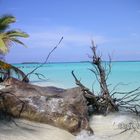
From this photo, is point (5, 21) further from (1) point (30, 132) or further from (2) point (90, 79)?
(2) point (90, 79)

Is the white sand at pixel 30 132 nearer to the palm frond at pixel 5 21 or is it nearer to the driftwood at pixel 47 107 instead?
the driftwood at pixel 47 107

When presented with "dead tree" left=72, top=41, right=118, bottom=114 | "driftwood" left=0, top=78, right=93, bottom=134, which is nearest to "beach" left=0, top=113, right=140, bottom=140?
Result: "driftwood" left=0, top=78, right=93, bottom=134

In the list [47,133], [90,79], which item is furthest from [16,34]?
[90,79]

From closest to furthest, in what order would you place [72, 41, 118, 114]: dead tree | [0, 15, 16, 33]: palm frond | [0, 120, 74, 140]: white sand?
[0, 120, 74, 140]: white sand → [72, 41, 118, 114]: dead tree → [0, 15, 16, 33]: palm frond

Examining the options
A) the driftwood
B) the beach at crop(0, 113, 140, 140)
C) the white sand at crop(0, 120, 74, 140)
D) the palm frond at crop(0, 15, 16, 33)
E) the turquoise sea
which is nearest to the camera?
the white sand at crop(0, 120, 74, 140)

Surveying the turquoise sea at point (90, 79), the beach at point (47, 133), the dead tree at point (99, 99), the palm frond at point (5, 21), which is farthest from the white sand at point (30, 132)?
the palm frond at point (5, 21)

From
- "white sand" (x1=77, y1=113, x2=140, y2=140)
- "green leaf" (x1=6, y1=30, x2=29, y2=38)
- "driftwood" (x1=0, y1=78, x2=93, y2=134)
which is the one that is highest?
"green leaf" (x1=6, y1=30, x2=29, y2=38)

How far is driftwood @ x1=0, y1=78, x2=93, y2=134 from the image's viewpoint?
7324 mm

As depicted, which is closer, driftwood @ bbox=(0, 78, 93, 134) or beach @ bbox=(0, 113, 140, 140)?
beach @ bbox=(0, 113, 140, 140)

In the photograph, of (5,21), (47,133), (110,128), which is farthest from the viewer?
(5,21)

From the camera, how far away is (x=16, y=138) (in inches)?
244

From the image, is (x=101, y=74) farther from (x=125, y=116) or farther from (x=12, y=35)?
(x=12, y=35)

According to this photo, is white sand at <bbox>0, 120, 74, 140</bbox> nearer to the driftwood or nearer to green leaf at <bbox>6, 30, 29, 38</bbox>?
the driftwood

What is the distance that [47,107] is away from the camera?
7547 millimetres
